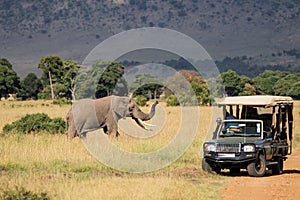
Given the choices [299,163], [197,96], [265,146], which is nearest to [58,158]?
[265,146]

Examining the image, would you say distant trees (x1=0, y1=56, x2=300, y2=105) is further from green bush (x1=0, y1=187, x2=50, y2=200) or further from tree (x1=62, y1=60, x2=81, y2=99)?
green bush (x1=0, y1=187, x2=50, y2=200)

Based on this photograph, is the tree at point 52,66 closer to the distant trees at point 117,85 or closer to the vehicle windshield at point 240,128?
the distant trees at point 117,85

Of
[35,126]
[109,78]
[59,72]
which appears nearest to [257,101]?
[35,126]

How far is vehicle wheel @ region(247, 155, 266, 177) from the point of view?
1712cm

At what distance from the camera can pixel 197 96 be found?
65500 millimetres

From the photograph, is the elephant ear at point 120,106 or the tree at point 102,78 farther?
the tree at point 102,78

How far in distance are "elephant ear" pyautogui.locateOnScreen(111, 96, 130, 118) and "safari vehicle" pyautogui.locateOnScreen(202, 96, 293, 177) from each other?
23.3ft

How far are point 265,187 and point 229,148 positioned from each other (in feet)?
6.42

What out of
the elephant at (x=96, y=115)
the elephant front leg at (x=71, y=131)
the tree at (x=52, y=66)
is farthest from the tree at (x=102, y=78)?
the elephant front leg at (x=71, y=131)

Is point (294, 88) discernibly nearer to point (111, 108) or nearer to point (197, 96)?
point (197, 96)

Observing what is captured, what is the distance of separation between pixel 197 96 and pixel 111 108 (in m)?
39.9

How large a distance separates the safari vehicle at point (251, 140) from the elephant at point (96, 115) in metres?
6.93

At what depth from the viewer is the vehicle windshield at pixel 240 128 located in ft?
59.5

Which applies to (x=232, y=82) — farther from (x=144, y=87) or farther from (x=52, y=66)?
(x=144, y=87)
